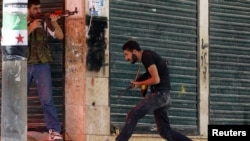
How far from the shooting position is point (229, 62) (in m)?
15.7

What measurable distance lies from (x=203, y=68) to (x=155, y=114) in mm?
2106

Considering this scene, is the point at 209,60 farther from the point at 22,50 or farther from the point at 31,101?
the point at 22,50

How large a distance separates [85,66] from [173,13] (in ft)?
7.06

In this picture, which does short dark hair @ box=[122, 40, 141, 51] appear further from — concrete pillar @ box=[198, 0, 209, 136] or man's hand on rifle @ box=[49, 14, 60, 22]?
concrete pillar @ box=[198, 0, 209, 136]

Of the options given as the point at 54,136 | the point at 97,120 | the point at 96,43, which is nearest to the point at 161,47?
the point at 96,43

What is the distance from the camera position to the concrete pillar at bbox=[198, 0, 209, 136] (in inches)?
600

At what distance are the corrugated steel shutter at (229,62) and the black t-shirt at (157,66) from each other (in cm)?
225

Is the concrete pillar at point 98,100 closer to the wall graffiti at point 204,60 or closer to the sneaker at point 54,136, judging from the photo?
the sneaker at point 54,136

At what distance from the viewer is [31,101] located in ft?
45.4

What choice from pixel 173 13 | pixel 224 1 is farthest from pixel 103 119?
pixel 224 1

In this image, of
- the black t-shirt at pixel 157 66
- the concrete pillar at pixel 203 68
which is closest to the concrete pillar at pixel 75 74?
the black t-shirt at pixel 157 66

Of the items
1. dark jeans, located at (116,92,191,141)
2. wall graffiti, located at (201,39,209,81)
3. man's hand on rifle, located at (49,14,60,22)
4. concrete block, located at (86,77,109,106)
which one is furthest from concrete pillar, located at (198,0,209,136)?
man's hand on rifle, located at (49,14,60,22)

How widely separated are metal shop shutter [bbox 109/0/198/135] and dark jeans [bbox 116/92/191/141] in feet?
2.53

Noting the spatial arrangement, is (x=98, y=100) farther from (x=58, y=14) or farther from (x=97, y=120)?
(x=58, y=14)
